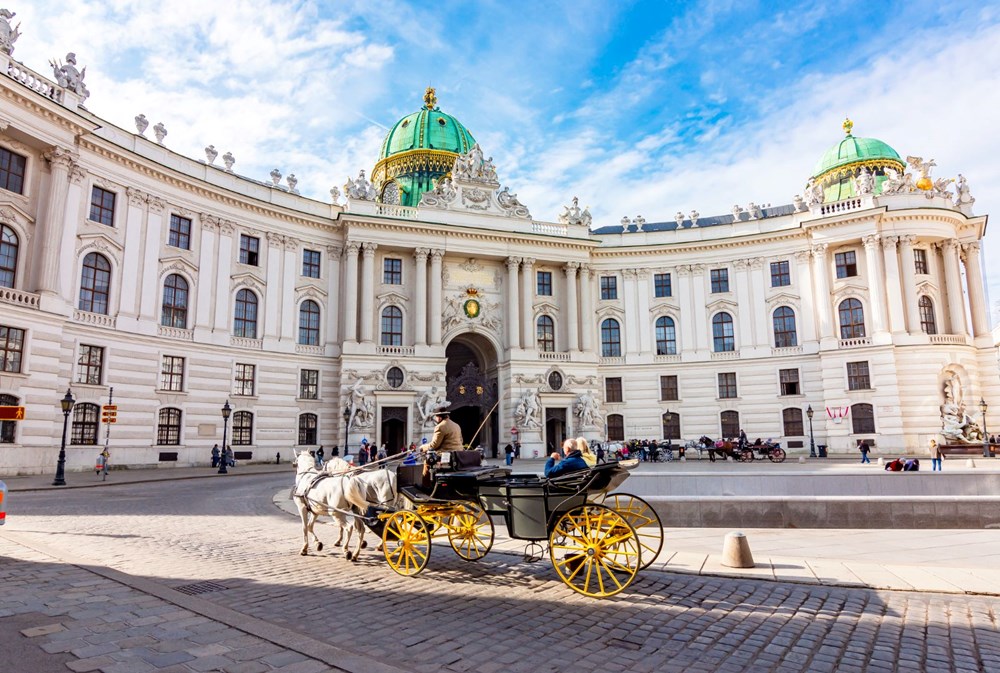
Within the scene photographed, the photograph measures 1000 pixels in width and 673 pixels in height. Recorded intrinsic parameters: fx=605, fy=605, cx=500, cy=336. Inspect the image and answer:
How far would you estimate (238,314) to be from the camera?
36281mm

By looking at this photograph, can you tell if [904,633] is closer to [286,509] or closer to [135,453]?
[286,509]

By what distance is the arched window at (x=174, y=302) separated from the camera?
3306 cm

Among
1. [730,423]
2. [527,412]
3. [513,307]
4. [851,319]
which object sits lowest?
[730,423]

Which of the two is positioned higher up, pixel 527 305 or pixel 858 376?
pixel 527 305

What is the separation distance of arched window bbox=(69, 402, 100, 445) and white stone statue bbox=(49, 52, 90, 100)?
49.2ft

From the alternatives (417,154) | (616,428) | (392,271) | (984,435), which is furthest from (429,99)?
(984,435)

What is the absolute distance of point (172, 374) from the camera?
32438 mm

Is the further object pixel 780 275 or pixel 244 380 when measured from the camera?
pixel 780 275

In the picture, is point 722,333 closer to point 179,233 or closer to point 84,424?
point 179,233

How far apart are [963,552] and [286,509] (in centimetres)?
1448

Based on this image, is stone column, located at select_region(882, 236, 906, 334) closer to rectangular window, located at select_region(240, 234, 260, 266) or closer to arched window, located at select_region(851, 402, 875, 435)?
arched window, located at select_region(851, 402, 875, 435)

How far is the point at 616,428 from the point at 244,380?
25919 mm

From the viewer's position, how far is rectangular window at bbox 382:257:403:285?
41719mm

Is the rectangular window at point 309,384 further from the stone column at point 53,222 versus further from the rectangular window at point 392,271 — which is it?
the stone column at point 53,222
